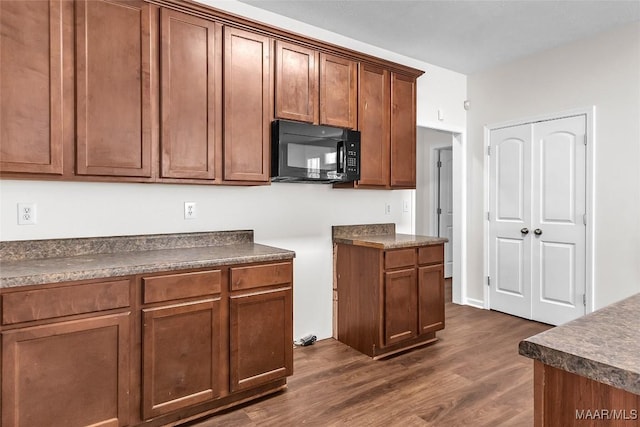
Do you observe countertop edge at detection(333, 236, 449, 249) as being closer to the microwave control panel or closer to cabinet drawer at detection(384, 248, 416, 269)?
cabinet drawer at detection(384, 248, 416, 269)

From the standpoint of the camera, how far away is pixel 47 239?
7.00 feet

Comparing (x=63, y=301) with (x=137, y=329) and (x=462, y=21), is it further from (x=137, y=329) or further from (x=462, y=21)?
(x=462, y=21)

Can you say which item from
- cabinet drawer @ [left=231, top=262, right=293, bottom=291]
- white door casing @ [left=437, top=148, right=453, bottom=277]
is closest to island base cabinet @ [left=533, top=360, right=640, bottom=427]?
cabinet drawer @ [left=231, top=262, right=293, bottom=291]

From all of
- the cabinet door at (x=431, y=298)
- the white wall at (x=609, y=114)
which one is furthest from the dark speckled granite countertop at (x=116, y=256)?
the white wall at (x=609, y=114)

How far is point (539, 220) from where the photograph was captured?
376cm

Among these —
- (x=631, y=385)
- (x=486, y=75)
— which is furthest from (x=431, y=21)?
(x=631, y=385)

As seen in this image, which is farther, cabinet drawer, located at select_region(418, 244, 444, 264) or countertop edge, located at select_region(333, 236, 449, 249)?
cabinet drawer, located at select_region(418, 244, 444, 264)

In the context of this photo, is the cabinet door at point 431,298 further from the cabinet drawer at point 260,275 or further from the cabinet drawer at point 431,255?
the cabinet drawer at point 260,275

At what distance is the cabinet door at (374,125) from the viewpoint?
3131mm

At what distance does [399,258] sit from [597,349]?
6.93ft

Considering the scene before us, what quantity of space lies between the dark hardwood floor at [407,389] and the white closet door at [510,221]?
744 millimetres

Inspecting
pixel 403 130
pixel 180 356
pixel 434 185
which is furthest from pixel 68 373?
pixel 434 185

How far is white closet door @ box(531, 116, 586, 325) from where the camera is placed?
3479 mm

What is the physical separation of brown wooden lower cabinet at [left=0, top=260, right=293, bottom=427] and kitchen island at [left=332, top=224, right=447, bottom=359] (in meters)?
0.83
